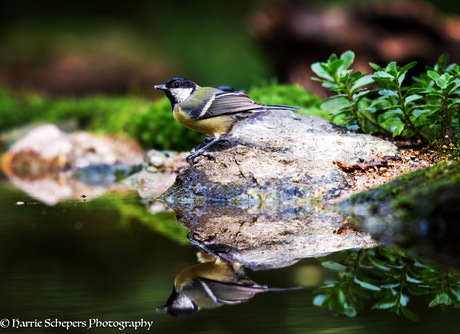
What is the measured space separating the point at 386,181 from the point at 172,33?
11095 mm

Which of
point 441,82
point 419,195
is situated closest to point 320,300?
point 419,195

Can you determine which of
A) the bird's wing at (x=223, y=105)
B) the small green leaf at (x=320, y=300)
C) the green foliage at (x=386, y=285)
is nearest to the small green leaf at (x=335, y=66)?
the bird's wing at (x=223, y=105)

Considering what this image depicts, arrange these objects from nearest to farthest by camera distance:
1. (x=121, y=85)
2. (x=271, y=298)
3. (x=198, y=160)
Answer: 1. (x=271, y=298)
2. (x=198, y=160)
3. (x=121, y=85)

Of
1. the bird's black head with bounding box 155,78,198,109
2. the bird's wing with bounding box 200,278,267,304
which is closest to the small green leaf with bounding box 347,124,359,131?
the bird's black head with bounding box 155,78,198,109

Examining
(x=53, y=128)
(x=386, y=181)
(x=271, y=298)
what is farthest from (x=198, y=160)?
(x=53, y=128)

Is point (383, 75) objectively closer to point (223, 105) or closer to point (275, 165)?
point (275, 165)

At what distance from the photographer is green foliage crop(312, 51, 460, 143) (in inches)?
138

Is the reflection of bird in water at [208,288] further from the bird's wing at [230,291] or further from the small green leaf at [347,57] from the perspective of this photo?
the small green leaf at [347,57]

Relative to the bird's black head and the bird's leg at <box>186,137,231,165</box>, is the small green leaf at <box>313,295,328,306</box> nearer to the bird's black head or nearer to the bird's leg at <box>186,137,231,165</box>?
the bird's leg at <box>186,137,231,165</box>

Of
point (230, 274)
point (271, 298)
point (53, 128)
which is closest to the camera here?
point (271, 298)

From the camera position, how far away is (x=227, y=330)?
1.60 meters

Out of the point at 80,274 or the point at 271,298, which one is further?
the point at 80,274

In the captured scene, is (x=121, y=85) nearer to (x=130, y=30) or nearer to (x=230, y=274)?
(x=130, y=30)

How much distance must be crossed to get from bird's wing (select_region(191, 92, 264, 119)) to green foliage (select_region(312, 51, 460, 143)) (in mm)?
519
